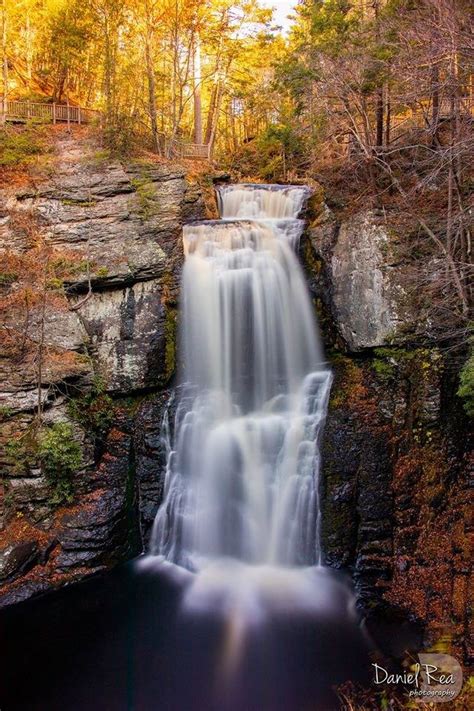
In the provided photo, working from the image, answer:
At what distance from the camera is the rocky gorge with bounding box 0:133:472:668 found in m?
8.11

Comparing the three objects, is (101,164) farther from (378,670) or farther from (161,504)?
(378,670)

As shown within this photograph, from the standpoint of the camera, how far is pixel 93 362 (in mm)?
10398

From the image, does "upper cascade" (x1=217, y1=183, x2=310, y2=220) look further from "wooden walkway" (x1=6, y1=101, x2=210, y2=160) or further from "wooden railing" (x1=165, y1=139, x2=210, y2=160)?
"wooden walkway" (x1=6, y1=101, x2=210, y2=160)

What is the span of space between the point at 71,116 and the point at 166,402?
1598cm

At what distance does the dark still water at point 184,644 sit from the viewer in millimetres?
6039

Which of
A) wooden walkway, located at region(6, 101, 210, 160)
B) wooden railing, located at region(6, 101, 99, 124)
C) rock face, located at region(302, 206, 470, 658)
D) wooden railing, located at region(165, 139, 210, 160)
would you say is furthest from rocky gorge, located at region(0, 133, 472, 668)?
wooden railing, located at region(6, 101, 99, 124)

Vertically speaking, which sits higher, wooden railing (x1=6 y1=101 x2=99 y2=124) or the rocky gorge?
wooden railing (x1=6 y1=101 x2=99 y2=124)

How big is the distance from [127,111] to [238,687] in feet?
56.0

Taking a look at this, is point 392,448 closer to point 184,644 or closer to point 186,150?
point 184,644

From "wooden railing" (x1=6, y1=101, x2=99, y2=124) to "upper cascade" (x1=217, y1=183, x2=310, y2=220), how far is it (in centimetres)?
777

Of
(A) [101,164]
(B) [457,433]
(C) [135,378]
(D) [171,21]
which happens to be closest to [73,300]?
(C) [135,378]

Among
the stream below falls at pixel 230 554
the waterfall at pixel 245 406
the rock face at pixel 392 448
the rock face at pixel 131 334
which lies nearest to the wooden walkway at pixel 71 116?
the stream below falls at pixel 230 554

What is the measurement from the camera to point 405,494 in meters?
8.40

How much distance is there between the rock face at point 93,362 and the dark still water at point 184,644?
3.00 ft
